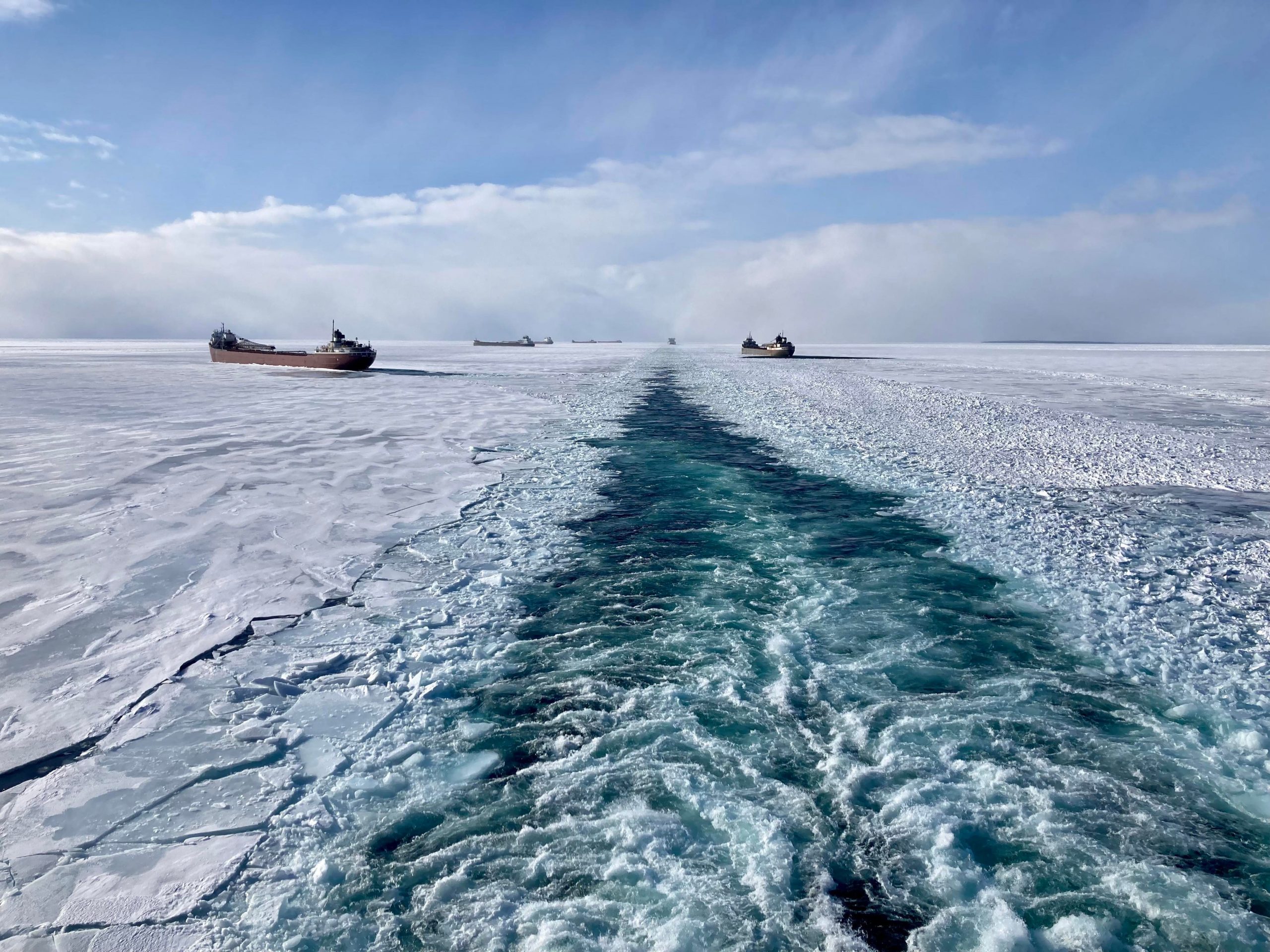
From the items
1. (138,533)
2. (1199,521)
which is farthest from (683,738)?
(1199,521)

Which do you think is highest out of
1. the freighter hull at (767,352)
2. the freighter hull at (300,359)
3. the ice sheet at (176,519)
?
the freighter hull at (767,352)

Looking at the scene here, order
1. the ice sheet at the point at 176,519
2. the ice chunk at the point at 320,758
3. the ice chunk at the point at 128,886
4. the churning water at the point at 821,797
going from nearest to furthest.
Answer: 1. the ice chunk at the point at 128,886
2. the churning water at the point at 821,797
3. the ice chunk at the point at 320,758
4. the ice sheet at the point at 176,519

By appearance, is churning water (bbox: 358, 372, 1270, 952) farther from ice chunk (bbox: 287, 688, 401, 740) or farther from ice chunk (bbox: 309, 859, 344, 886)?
ice chunk (bbox: 287, 688, 401, 740)

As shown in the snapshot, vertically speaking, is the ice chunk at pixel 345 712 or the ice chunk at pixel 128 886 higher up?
the ice chunk at pixel 345 712

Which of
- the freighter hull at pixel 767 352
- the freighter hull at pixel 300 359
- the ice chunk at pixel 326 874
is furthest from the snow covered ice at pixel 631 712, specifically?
the freighter hull at pixel 767 352

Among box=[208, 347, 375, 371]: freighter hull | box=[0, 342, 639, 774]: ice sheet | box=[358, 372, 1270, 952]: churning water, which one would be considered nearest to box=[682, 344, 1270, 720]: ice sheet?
box=[358, 372, 1270, 952]: churning water

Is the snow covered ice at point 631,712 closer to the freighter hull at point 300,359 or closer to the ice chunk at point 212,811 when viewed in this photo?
the ice chunk at point 212,811

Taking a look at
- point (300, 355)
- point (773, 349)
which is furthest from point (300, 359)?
point (773, 349)
